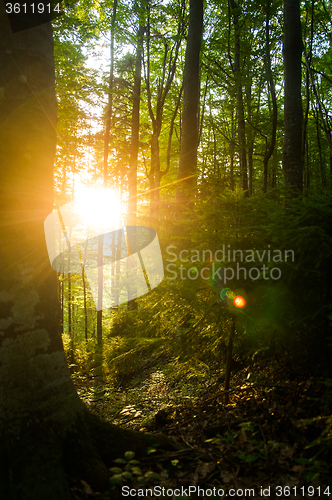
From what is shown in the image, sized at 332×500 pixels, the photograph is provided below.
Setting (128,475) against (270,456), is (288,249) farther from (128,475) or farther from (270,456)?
(128,475)

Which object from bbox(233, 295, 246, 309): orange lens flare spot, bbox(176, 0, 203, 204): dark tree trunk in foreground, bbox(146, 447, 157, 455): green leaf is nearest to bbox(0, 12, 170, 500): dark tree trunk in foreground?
bbox(146, 447, 157, 455): green leaf

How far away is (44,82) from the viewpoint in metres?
2.86

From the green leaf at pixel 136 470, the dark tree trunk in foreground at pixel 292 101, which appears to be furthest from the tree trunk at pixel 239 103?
the green leaf at pixel 136 470

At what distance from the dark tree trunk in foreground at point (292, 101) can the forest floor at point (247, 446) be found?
4643mm

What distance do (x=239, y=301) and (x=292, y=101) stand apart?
19.0ft

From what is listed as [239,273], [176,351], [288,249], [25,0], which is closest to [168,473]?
[176,351]

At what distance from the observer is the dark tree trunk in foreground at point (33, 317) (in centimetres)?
240

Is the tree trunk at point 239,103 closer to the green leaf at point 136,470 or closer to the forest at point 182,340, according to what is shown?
the forest at point 182,340

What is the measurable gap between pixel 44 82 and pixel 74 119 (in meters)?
8.45

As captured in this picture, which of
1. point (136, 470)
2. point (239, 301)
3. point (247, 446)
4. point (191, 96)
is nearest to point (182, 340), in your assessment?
point (239, 301)

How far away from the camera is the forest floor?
231cm

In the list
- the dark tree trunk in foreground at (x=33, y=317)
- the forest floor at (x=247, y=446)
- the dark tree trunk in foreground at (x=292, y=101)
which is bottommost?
the forest floor at (x=247, y=446)

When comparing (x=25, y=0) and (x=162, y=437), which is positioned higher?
(x=25, y=0)

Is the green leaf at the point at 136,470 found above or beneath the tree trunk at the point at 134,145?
Answer: beneath
